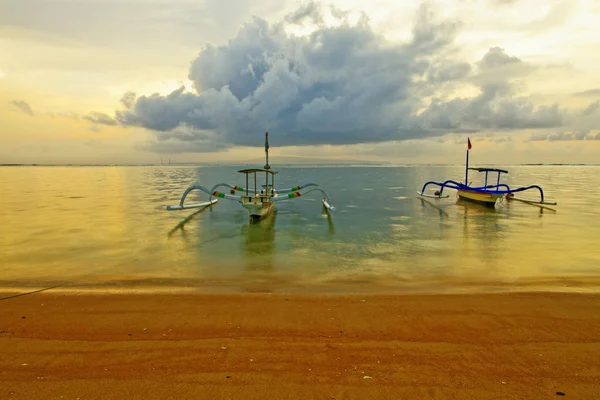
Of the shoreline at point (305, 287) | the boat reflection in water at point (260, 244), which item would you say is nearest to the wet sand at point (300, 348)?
the shoreline at point (305, 287)

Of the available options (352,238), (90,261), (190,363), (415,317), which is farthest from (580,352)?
(90,261)

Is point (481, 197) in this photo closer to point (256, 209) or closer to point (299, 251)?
point (256, 209)

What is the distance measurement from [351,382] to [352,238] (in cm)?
1416

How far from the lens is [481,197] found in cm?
3291

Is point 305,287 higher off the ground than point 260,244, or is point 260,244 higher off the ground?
point 305,287

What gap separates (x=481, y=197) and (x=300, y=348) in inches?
1261

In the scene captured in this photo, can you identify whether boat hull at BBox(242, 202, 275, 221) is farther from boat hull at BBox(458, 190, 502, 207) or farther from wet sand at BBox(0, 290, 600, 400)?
boat hull at BBox(458, 190, 502, 207)

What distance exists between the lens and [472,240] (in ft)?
60.1

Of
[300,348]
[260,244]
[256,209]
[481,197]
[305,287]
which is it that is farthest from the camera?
[481,197]

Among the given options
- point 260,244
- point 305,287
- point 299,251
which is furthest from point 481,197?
point 305,287

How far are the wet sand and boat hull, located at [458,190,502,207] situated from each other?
25047 mm

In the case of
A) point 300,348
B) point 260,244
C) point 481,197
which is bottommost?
point 260,244

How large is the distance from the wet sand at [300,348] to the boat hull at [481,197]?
82.2 feet

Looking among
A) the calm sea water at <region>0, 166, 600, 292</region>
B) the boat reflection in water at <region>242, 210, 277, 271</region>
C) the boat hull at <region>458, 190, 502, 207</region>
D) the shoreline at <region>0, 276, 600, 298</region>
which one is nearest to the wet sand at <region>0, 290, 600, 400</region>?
the shoreline at <region>0, 276, 600, 298</region>
